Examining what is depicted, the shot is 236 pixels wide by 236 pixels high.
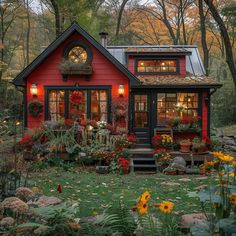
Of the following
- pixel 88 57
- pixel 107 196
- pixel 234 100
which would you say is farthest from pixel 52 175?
pixel 234 100

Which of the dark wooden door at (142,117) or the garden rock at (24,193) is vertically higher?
the dark wooden door at (142,117)

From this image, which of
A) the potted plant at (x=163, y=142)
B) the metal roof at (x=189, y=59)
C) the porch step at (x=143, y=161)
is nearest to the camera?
the porch step at (x=143, y=161)

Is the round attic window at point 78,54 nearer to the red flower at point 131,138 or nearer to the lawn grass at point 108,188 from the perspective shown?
the red flower at point 131,138

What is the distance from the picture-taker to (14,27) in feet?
94.4

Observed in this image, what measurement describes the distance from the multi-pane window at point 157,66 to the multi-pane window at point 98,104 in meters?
1.94

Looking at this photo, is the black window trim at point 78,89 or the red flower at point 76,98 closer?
the red flower at point 76,98

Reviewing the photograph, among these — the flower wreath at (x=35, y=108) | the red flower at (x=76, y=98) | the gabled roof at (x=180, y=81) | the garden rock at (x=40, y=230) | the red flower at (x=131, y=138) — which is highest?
the gabled roof at (x=180, y=81)

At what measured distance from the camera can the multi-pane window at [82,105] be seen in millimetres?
13867

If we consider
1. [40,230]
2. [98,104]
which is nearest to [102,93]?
[98,104]

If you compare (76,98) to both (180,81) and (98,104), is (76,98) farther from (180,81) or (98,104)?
(180,81)

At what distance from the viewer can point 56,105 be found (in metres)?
14.0

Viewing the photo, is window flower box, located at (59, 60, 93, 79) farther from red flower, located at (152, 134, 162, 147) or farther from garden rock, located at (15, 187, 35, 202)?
garden rock, located at (15, 187, 35, 202)

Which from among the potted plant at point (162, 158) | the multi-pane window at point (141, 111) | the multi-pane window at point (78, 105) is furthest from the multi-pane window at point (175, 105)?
the multi-pane window at point (78, 105)

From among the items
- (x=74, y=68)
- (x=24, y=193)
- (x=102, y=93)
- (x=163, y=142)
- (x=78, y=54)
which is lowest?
(x=163, y=142)
